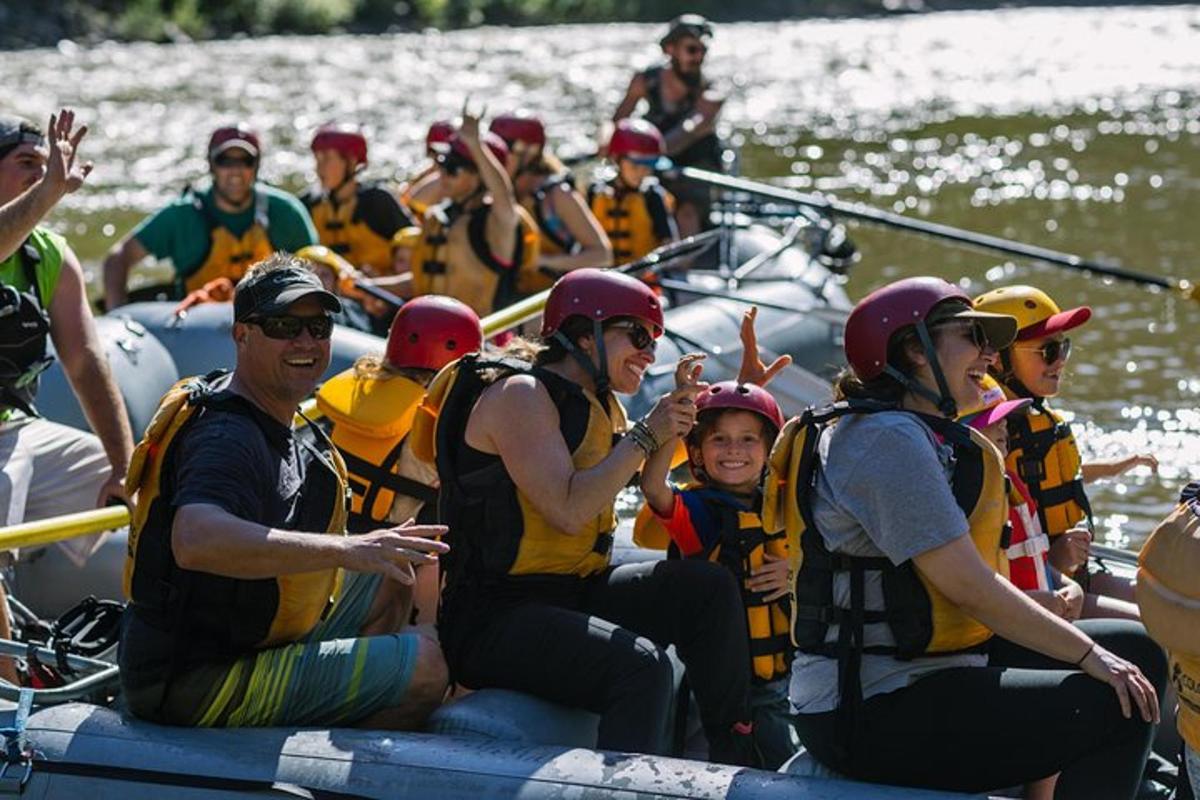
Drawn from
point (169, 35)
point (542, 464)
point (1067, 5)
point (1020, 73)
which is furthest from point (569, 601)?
point (1067, 5)

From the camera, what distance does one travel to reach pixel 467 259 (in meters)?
8.30

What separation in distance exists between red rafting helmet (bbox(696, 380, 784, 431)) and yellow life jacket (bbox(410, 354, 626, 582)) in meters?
0.47

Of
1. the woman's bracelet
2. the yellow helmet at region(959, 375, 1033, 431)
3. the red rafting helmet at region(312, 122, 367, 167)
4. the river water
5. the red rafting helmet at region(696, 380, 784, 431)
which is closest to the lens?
the woman's bracelet

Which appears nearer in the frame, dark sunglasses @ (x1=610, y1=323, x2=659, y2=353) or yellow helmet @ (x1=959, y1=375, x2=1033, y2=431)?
dark sunglasses @ (x1=610, y1=323, x2=659, y2=353)

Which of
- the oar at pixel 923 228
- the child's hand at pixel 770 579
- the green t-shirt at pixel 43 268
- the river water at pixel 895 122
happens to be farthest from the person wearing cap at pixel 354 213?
the child's hand at pixel 770 579

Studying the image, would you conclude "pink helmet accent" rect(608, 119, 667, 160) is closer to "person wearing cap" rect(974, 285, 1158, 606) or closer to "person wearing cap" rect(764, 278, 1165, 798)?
"person wearing cap" rect(974, 285, 1158, 606)

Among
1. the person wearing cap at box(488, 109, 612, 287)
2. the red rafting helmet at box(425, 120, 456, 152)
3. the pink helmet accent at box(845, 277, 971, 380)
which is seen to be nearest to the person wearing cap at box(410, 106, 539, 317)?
the person wearing cap at box(488, 109, 612, 287)

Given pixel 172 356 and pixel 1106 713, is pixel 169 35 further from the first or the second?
pixel 1106 713

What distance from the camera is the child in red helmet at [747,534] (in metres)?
4.64

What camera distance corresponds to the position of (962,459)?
375 cm

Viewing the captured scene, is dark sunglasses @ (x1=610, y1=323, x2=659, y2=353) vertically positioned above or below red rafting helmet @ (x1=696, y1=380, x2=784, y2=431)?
above

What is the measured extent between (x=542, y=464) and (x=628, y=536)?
136 centimetres

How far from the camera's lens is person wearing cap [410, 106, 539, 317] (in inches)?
321

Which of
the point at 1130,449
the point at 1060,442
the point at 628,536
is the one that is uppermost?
the point at 1060,442
